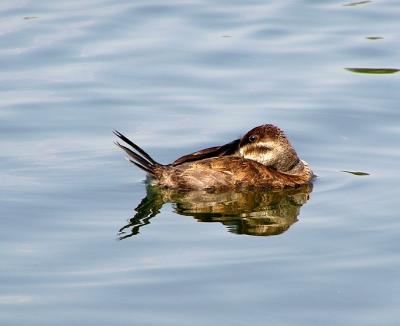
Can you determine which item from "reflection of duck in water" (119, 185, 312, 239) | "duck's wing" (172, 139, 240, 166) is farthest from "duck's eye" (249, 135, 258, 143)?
"reflection of duck in water" (119, 185, 312, 239)

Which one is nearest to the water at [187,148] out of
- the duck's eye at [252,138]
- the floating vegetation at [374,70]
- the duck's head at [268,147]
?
the floating vegetation at [374,70]

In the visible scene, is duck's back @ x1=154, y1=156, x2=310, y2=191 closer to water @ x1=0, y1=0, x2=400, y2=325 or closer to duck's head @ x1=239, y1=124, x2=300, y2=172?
duck's head @ x1=239, y1=124, x2=300, y2=172

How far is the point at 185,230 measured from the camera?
35.8 feet

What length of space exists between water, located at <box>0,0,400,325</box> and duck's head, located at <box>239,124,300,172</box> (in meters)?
0.43

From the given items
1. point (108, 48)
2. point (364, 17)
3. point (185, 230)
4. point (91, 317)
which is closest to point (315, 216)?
point (185, 230)

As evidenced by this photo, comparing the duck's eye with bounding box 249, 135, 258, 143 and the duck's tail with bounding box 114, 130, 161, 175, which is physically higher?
the duck's eye with bounding box 249, 135, 258, 143

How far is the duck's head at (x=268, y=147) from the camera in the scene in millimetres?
12742

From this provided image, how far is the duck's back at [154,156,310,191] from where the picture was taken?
1252 centimetres

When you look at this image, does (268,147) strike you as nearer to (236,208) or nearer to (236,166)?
(236,166)

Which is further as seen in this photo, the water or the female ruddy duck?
the female ruddy duck

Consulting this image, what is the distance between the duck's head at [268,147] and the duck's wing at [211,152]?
8cm

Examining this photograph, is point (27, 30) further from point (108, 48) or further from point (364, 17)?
point (364, 17)

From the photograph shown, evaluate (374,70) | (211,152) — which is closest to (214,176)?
(211,152)

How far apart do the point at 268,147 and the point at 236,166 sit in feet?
1.43
